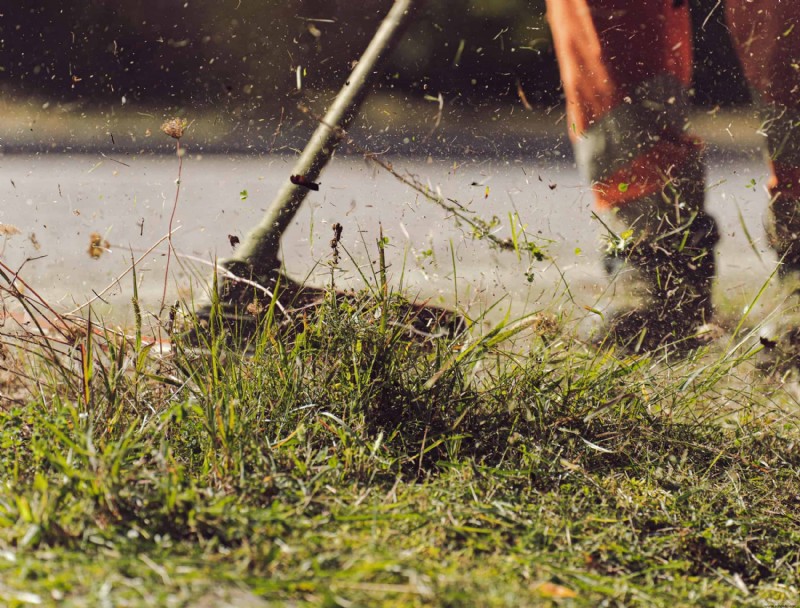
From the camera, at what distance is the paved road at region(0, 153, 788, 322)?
6.52 ft

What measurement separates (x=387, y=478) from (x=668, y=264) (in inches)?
49.2

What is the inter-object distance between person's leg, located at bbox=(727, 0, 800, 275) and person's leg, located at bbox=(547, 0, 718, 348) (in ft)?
0.62

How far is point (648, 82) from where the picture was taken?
2232 millimetres

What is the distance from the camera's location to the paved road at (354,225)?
199cm

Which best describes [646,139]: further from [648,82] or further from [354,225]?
[354,225]

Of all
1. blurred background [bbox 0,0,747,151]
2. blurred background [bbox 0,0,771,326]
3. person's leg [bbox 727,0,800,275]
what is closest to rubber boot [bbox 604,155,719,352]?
blurred background [bbox 0,0,771,326]

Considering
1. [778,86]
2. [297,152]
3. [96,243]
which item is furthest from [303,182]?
[778,86]

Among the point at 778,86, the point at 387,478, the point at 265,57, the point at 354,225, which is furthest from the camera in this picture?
the point at 265,57

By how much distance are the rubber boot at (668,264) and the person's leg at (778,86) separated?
216 millimetres

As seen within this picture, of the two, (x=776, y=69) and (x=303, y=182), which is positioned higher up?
(x=776, y=69)

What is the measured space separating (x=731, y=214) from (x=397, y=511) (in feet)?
6.16

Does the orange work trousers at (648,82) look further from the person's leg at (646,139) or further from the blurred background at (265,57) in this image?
the blurred background at (265,57)

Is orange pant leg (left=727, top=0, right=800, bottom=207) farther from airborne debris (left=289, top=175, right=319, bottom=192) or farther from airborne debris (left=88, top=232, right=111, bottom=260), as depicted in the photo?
airborne debris (left=88, top=232, right=111, bottom=260)

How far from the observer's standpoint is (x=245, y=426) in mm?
1321
